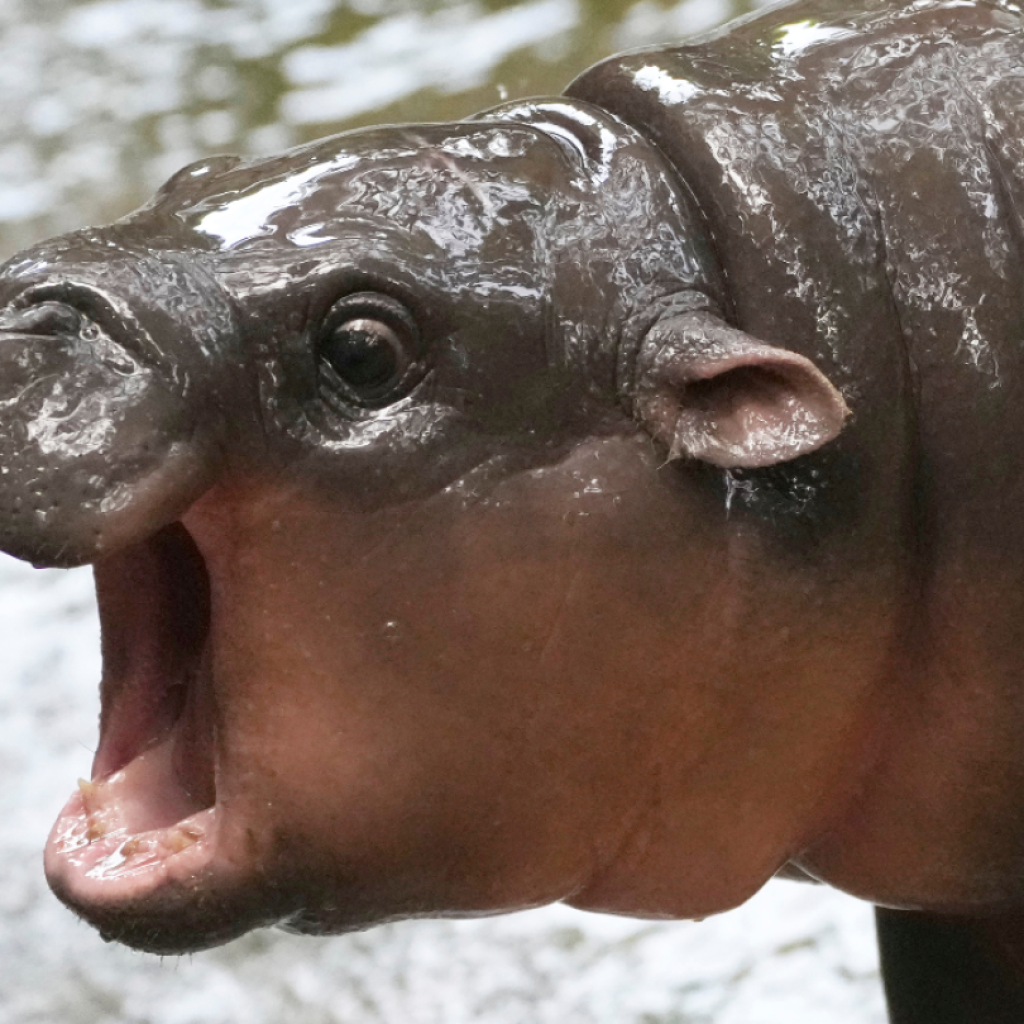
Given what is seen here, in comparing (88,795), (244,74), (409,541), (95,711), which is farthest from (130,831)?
(244,74)

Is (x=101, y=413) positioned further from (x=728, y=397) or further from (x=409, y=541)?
(x=728, y=397)

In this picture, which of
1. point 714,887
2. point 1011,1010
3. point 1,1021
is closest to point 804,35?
point 714,887

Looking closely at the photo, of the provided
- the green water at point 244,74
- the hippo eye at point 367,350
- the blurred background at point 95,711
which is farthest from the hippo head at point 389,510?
the green water at point 244,74

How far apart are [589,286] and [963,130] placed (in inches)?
12.2

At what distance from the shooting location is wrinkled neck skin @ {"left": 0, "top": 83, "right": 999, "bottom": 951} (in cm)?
106

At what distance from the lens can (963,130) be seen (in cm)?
125

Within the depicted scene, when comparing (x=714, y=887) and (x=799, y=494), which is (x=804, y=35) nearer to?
(x=799, y=494)

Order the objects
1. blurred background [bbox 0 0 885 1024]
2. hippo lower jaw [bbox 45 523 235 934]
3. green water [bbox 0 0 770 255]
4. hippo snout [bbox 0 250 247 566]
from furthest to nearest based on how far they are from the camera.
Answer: green water [bbox 0 0 770 255]
blurred background [bbox 0 0 885 1024]
hippo lower jaw [bbox 45 523 235 934]
hippo snout [bbox 0 250 247 566]

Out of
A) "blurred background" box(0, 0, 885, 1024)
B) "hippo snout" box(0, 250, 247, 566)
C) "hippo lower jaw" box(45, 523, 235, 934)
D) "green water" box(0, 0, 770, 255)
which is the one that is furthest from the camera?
"green water" box(0, 0, 770, 255)

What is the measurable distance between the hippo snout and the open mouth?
157mm

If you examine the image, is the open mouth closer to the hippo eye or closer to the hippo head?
the hippo head

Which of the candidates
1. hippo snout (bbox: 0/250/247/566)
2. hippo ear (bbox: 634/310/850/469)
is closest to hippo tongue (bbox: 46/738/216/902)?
hippo snout (bbox: 0/250/247/566)

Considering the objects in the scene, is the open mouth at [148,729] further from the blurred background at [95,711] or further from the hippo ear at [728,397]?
the blurred background at [95,711]

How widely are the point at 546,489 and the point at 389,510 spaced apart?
0.34 feet
